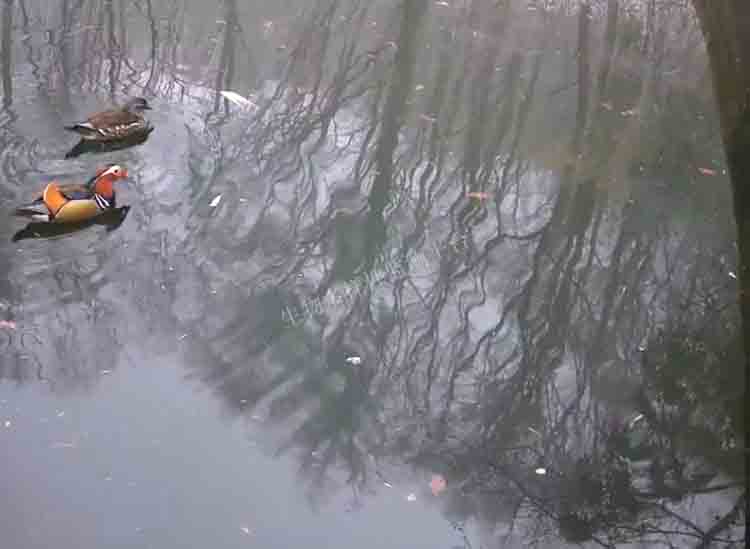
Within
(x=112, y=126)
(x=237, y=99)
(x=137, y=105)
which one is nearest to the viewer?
(x=112, y=126)

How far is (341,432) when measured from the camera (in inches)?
169

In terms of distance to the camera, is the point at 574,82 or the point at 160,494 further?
the point at 574,82

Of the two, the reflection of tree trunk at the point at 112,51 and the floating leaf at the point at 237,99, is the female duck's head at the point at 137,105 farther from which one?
the floating leaf at the point at 237,99

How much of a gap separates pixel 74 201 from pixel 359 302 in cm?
164

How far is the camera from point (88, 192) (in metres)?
5.21

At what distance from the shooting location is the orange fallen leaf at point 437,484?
411 centimetres

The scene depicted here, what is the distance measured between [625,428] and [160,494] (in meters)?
2.27

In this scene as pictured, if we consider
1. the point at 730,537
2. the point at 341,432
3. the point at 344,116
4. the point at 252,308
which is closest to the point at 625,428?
the point at 730,537

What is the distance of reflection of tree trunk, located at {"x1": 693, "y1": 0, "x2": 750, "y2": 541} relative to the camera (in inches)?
234

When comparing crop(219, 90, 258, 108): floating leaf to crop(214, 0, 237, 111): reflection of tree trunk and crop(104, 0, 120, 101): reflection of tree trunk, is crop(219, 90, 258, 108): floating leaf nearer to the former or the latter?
crop(214, 0, 237, 111): reflection of tree trunk

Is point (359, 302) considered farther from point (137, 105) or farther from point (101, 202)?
point (137, 105)

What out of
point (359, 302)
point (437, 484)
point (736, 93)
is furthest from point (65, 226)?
point (736, 93)

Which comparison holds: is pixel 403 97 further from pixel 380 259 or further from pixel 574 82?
pixel 380 259

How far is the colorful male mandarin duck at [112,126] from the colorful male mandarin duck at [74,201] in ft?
1.68
